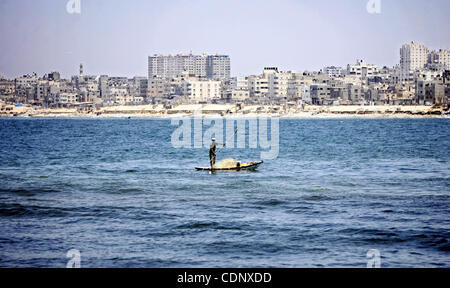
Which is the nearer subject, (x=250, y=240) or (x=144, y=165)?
(x=250, y=240)

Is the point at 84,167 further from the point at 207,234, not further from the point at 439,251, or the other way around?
the point at 439,251

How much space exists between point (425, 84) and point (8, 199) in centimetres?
19242

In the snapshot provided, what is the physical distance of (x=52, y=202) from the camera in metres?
20.8

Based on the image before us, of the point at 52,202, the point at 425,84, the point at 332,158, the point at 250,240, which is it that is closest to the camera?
the point at 250,240

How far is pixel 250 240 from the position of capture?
48.1ft

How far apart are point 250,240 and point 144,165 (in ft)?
72.8
